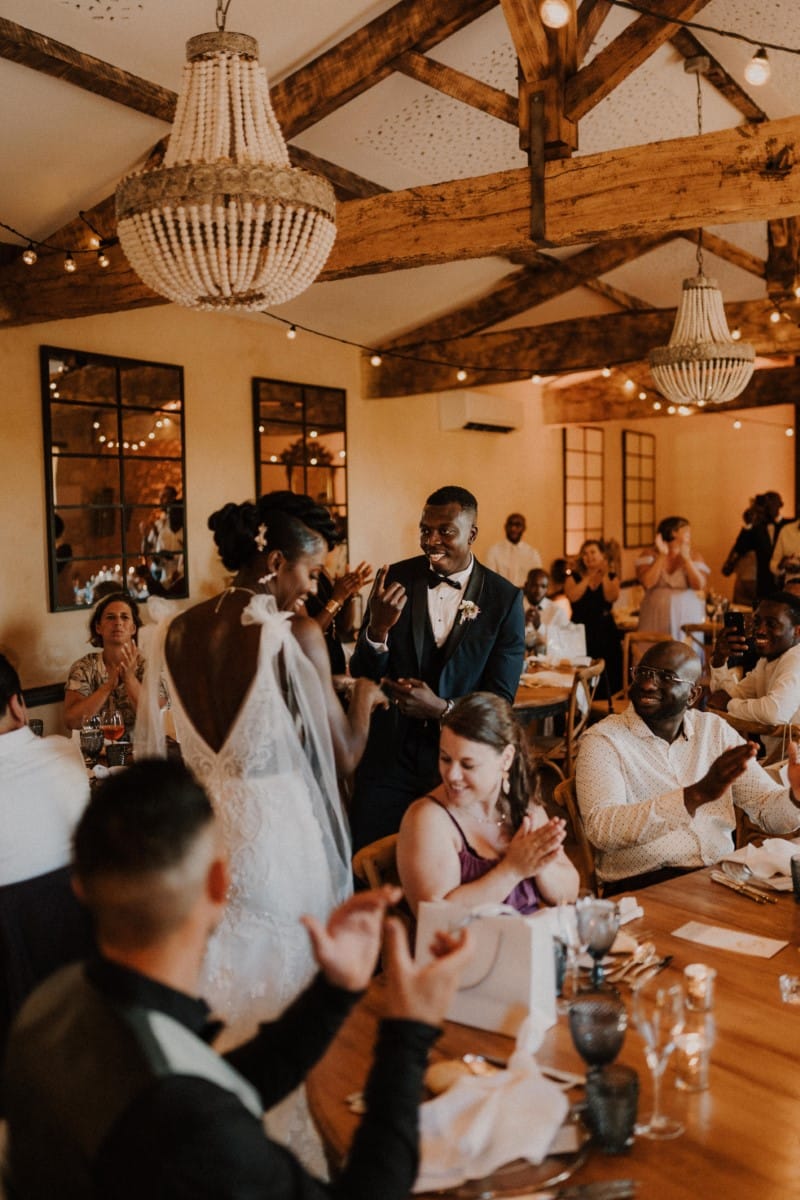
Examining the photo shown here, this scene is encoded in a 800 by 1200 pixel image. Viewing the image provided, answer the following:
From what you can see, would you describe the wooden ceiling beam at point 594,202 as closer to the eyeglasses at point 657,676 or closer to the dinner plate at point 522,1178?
the eyeglasses at point 657,676

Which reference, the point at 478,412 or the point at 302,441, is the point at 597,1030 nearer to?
the point at 302,441

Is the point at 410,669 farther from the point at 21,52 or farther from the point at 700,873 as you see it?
the point at 21,52

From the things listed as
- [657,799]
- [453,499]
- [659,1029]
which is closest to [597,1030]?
[659,1029]

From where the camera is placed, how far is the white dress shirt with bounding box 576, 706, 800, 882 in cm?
291

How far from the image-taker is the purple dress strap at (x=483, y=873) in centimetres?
237

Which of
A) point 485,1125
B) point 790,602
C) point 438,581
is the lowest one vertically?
point 485,1125

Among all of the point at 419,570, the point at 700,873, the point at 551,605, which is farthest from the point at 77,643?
the point at 700,873

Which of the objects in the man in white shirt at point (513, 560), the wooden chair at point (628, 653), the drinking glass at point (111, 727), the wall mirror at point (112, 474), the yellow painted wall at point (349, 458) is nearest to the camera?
the drinking glass at point (111, 727)

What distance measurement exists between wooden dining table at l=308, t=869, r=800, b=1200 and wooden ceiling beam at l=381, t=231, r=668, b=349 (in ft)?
23.3

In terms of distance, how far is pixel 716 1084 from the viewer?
5.39ft

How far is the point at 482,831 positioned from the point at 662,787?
2.98 ft

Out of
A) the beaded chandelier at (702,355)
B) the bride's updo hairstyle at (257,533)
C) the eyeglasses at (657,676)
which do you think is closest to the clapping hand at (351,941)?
the bride's updo hairstyle at (257,533)

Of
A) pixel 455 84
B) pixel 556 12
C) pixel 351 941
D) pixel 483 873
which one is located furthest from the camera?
pixel 455 84

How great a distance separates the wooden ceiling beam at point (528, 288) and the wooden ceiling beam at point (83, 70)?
13.7 ft
